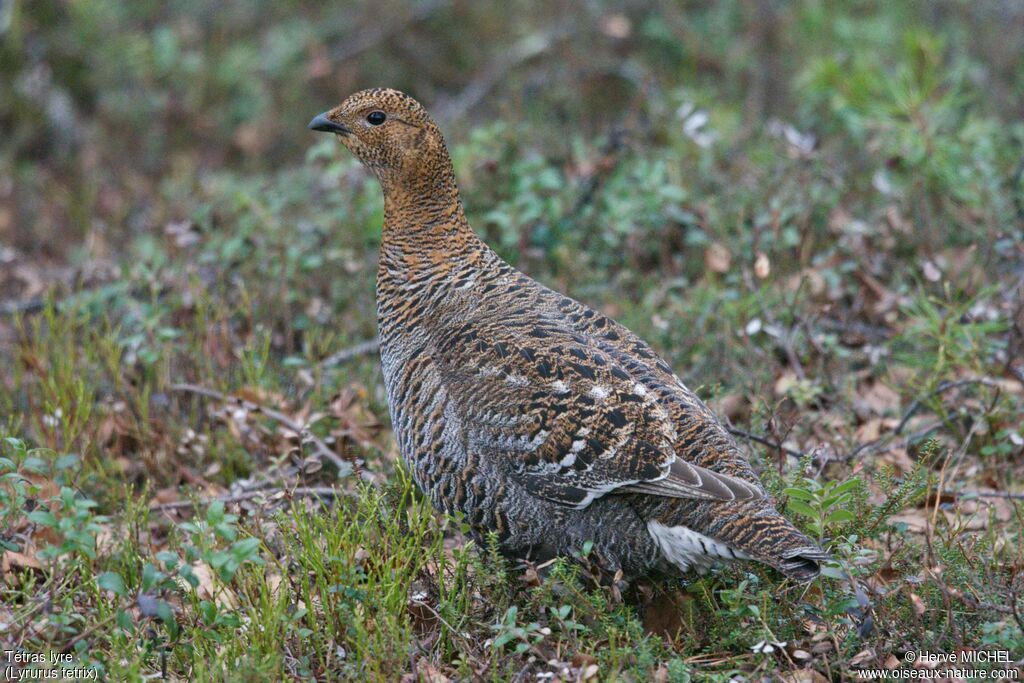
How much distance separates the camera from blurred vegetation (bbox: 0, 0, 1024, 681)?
3.89 m

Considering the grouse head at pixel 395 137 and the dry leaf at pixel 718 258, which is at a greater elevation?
the grouse head at pixel 395 137

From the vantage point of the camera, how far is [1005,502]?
503 centimetres

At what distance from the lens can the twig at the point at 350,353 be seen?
6176 mm

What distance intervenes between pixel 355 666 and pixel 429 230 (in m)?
1.91

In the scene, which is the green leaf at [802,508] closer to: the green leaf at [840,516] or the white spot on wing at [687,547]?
the green leaf at [840,516]

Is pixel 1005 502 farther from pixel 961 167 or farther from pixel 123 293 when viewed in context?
pixel 123 293

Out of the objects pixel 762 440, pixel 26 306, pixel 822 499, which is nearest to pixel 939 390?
pixel 762 440

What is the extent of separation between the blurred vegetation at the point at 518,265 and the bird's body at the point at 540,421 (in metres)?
0.17

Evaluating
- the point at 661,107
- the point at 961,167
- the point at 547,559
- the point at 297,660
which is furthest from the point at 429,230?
the point at 661,107

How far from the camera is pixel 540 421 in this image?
4.11 m

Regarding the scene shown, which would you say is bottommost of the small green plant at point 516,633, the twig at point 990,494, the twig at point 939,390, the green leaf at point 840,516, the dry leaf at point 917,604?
the twig at point 990,494

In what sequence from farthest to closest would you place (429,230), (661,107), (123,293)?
(661,107) < (123,293) < (429,230)

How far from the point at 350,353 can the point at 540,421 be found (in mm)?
2385

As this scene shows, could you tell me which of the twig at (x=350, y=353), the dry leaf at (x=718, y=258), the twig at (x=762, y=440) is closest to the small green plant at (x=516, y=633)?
the twig at (x=762, y=440)
